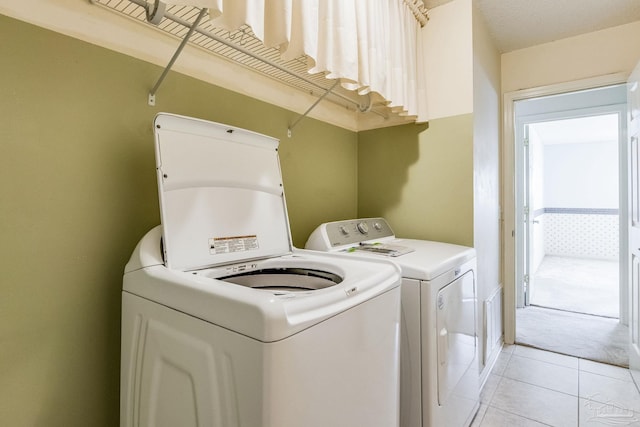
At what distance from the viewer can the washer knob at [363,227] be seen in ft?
6.38

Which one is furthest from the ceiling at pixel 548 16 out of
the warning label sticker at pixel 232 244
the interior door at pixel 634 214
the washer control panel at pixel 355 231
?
the warning label sticker at pixel 232 244

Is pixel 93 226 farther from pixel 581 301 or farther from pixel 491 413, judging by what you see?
pixel 581 301

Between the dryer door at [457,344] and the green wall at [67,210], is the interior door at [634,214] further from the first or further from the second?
the green wall at [67,210]

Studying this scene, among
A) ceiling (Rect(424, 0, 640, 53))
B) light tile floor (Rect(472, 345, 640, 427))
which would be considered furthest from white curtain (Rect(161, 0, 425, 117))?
light tile floor (Rect(472, 345, 640, 427))

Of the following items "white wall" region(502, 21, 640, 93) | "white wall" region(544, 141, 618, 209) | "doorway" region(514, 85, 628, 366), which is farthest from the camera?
"white wall" region(544, 141, 618, 209)

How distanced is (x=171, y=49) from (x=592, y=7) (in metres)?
2.73

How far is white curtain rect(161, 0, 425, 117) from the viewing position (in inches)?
37.9

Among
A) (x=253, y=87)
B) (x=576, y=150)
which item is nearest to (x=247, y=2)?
(x=253, y=87)

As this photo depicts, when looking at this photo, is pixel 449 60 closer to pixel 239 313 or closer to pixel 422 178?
pixel 422 178

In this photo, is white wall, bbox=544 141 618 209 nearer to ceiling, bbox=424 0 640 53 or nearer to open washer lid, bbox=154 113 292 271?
ceiling, bbox=424 0 640 53

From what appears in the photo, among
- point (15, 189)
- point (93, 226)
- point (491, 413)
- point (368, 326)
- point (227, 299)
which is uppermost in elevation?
point (15, 189)

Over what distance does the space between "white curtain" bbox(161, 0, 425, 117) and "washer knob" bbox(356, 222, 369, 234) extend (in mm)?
736

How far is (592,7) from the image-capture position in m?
2.09

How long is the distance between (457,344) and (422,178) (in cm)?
110
